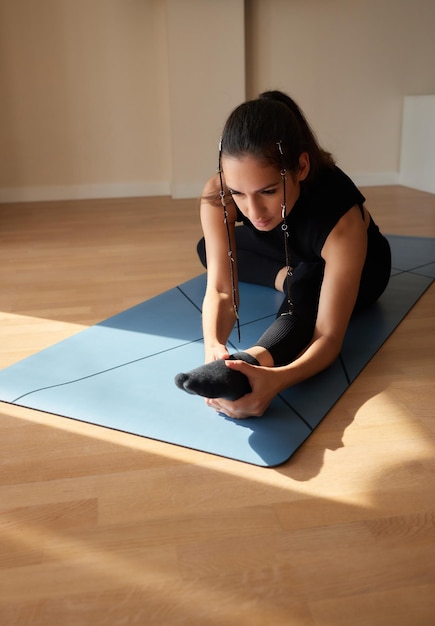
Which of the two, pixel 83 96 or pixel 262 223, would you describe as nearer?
pixel 262 223

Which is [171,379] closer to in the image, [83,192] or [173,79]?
[173,79]

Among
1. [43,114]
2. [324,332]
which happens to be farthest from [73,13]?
[324,332]

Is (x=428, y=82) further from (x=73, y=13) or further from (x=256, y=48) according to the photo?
(x=73, y=13)

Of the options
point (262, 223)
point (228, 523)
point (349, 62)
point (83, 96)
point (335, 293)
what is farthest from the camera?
point (349, 62)

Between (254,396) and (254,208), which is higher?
(254,208)

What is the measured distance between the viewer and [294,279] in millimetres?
1591

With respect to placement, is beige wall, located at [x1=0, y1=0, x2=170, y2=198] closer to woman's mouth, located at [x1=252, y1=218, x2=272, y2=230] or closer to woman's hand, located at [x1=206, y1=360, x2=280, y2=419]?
woman's mouth, located at [x1=252, y1=218, x2=272, y2=230]

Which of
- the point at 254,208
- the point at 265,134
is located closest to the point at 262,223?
the point at 254,208

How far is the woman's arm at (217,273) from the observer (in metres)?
1.40

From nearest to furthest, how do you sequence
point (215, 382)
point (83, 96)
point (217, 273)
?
1. point (215, 382)
2. point (217, 273)
3. point (83, 96)

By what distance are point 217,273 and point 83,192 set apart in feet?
11.2

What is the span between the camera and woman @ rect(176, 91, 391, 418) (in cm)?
114

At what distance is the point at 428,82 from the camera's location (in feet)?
15.2

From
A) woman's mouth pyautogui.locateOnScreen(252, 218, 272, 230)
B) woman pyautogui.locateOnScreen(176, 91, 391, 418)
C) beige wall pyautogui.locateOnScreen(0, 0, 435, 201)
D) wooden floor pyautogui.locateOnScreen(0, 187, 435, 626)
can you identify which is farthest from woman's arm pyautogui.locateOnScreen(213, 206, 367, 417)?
beige wall pyautogui.locateOnScreen(0, 0, 435, 201)
